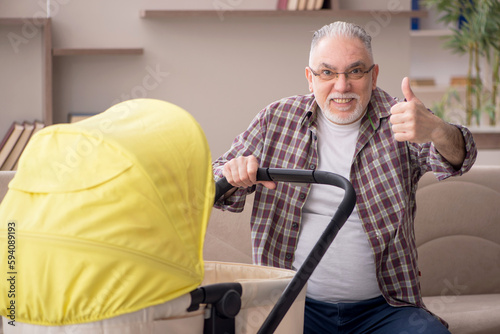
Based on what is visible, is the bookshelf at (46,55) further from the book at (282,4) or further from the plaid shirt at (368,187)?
the plaid shirt at (368,187)

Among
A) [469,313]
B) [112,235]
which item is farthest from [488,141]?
[112,235]

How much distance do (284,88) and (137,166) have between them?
2.38 metres

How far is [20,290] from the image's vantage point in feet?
3.19

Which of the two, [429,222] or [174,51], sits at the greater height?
[174,51]

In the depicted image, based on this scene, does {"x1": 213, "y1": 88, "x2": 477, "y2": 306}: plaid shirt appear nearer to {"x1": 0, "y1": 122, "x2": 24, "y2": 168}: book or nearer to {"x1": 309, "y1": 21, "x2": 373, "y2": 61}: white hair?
{"x1": 309, "y1": 21, "x2": 373, "y2": 61}: white hair

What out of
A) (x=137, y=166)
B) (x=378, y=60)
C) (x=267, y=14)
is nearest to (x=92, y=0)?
(x=267, y=14)

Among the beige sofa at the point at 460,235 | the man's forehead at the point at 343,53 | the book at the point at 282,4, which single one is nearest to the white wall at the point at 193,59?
the book at the point at 282,4

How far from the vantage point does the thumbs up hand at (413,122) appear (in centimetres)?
136

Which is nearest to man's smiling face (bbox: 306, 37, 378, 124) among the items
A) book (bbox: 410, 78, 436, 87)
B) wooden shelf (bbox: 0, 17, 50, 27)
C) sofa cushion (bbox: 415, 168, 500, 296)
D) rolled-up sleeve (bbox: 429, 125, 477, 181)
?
rolled-up sleeve (bbox: 429, 125, 477, 181)

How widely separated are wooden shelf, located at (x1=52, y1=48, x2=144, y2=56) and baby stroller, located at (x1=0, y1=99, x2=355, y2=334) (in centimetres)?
200

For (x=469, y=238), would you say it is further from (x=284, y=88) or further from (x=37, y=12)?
(x=37, y=12)

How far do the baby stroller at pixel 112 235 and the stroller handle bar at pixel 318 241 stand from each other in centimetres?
1

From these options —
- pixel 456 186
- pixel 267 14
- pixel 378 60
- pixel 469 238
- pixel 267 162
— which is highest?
pixel 267 14

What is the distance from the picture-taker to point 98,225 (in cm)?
95
